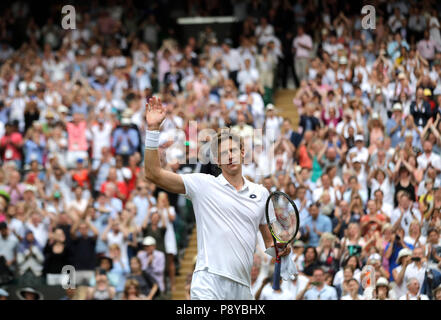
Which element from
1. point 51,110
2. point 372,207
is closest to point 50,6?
point 51,110

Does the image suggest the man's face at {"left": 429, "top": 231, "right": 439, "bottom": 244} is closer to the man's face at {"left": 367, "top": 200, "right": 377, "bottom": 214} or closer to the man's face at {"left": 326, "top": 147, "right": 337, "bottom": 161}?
the man's face at {"left": 367, "top": 200, "right": 377, "bottom": 214}

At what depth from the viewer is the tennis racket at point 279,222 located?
6.60m

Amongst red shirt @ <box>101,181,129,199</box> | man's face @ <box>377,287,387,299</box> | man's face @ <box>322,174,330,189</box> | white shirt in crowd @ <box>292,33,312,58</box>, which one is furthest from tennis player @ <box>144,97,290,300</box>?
white shirt in crowd @ <box>292,33,312,58</box>

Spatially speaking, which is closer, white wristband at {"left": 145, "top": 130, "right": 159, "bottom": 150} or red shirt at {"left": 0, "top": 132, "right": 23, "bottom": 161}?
white wristband at {"left": 145, "top": 130, "right": 159, "bottom": 150}

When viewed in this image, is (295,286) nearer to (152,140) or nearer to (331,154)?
(331,154)

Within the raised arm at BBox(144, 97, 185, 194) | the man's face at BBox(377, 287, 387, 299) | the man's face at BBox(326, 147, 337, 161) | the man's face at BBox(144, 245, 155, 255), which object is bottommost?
the man's face at BBox(377, 287, 387, 299)

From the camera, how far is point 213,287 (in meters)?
6.39

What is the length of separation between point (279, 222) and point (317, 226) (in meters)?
6.67

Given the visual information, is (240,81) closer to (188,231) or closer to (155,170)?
(188,231)

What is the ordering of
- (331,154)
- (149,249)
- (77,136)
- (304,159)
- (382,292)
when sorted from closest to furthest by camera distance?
1. (382,292)
2. (149,249)
3. (331,154)
4. (304,159)
5. (77,136)

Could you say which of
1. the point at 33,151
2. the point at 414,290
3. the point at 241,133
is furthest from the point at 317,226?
the point at 33,151

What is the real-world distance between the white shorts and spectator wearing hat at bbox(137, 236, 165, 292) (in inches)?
281

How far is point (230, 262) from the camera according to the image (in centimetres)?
641

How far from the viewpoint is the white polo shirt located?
252 inches
